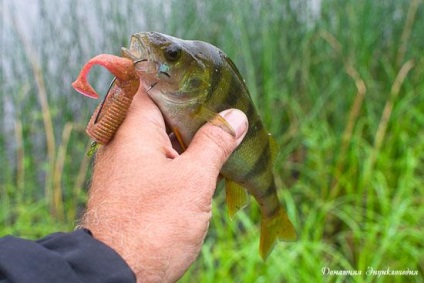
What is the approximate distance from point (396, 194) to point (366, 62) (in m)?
1.03

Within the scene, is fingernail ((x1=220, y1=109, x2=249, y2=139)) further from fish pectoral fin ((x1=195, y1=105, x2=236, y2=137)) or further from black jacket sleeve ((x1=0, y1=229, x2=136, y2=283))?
black jacket sleeve ((x1=0, y1=229, x2=136, y2=283))

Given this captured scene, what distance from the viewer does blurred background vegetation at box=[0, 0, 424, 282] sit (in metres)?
3.89

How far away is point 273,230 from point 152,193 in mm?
744

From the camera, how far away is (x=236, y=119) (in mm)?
1705

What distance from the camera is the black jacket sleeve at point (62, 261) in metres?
1.22

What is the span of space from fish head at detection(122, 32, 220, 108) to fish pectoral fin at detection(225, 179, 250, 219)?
385mm

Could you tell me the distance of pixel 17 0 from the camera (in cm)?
476

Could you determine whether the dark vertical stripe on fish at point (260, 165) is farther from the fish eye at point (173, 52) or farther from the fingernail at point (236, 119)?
the fish eye at point (173, 52)

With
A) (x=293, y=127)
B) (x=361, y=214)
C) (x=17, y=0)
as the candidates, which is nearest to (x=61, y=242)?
(x=361, y=214)

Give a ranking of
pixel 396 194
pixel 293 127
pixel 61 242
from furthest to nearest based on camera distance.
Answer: pixel 293 127, pixel 396 194, pixel 61 242

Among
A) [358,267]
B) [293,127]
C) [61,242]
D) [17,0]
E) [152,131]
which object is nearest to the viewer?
[61,242]

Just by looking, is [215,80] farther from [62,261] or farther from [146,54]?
[62,261]

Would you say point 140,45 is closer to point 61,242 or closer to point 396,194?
point 61,242

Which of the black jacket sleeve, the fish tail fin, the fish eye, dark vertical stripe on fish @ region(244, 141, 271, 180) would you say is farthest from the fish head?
the fish tail fin
